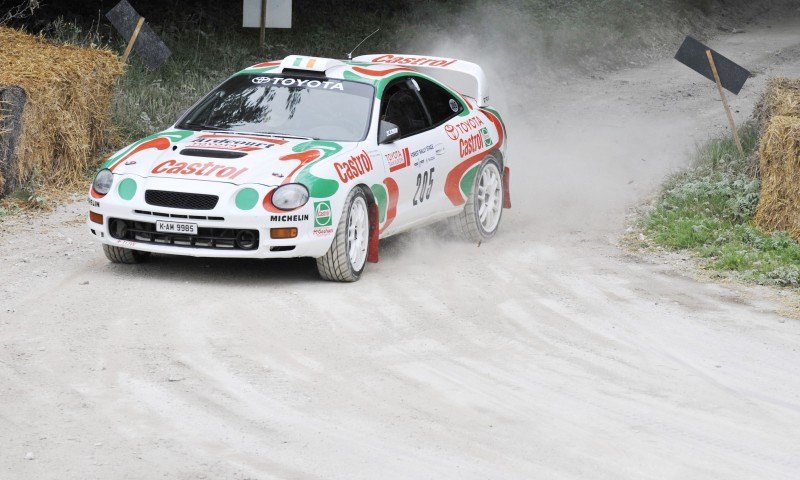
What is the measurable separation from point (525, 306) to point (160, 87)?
9.51 m

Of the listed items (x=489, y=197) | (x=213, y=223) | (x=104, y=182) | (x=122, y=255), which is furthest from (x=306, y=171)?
(x=489, y=197)

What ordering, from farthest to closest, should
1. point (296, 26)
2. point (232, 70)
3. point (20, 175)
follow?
1. point (296, 26)
2. point (232, 70)
3. point (20, 175)

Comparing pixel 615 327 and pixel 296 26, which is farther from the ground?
pixel 296 26

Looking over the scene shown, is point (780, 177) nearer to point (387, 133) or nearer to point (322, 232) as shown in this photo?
point (387, 133)

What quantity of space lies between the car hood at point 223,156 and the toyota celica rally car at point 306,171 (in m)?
0.01

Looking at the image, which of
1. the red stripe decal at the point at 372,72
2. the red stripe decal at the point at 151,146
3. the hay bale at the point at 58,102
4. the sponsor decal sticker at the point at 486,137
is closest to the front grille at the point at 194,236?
the red stripe decal at the point at 151,146

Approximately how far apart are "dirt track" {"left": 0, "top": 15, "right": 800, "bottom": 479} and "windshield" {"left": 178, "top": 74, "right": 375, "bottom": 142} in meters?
1.14

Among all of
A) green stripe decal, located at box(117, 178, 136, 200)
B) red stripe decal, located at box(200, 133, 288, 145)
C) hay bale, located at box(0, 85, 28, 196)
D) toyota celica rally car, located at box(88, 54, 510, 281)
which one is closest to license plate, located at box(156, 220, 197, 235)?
toyota celica rally car, located at box(88, 54, 510, 281)

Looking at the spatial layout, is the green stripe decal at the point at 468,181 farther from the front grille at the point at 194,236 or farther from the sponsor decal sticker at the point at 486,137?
the front grille at the point at 194,236

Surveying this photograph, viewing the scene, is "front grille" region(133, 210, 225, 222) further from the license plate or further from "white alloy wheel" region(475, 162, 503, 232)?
"white alloy wheel" region(475, 162, 503, 232)

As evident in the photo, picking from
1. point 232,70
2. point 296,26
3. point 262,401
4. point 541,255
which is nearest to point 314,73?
point 541,255

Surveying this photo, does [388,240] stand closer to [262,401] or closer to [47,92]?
[47,92]

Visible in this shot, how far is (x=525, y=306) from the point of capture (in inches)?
375

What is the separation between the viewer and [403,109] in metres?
11.1
